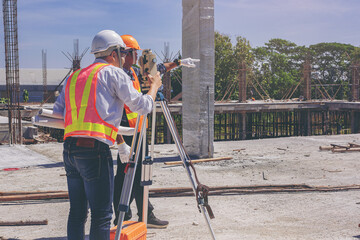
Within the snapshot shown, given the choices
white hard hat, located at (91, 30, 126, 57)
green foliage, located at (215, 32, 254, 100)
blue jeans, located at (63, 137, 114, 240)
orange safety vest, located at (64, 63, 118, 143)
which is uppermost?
green foliage, located at (215, 32, 254, 100)

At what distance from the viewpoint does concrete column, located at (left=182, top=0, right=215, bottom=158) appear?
7891 millimetres

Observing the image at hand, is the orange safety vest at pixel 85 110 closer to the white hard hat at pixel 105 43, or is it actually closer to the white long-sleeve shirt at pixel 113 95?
the white long-sleeve shirt at pixel 113 95

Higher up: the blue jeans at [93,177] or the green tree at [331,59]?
the green tree at [331,59]

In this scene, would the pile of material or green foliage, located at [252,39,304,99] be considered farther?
green foliage, located at [252,39,304,99]

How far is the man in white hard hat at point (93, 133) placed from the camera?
7.84ft

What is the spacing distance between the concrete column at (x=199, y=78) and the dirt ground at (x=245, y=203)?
63 cm

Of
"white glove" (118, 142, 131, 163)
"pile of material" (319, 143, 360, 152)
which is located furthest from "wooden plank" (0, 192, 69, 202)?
"pile of material" (319, 143, 360, 152)

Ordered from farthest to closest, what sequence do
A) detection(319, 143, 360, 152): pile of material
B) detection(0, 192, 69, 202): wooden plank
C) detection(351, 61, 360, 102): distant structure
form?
detection(351, 61, 360, 102): distant structure → detection(319, 143, 360, 152): pile of material → detection(0, 192, 69, 202): wooden plank

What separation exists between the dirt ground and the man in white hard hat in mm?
1330

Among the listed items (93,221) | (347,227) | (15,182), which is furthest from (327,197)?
(15,182)

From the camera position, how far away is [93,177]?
2.39m

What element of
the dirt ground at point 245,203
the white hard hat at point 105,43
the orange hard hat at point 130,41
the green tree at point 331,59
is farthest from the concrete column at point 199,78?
the green tree at point 331,59

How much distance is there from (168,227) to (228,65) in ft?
129

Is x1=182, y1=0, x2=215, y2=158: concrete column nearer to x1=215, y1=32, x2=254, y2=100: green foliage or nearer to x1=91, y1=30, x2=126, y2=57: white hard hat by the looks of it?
x1=91, y1=30, x2=126, y2=57: white hard hat
